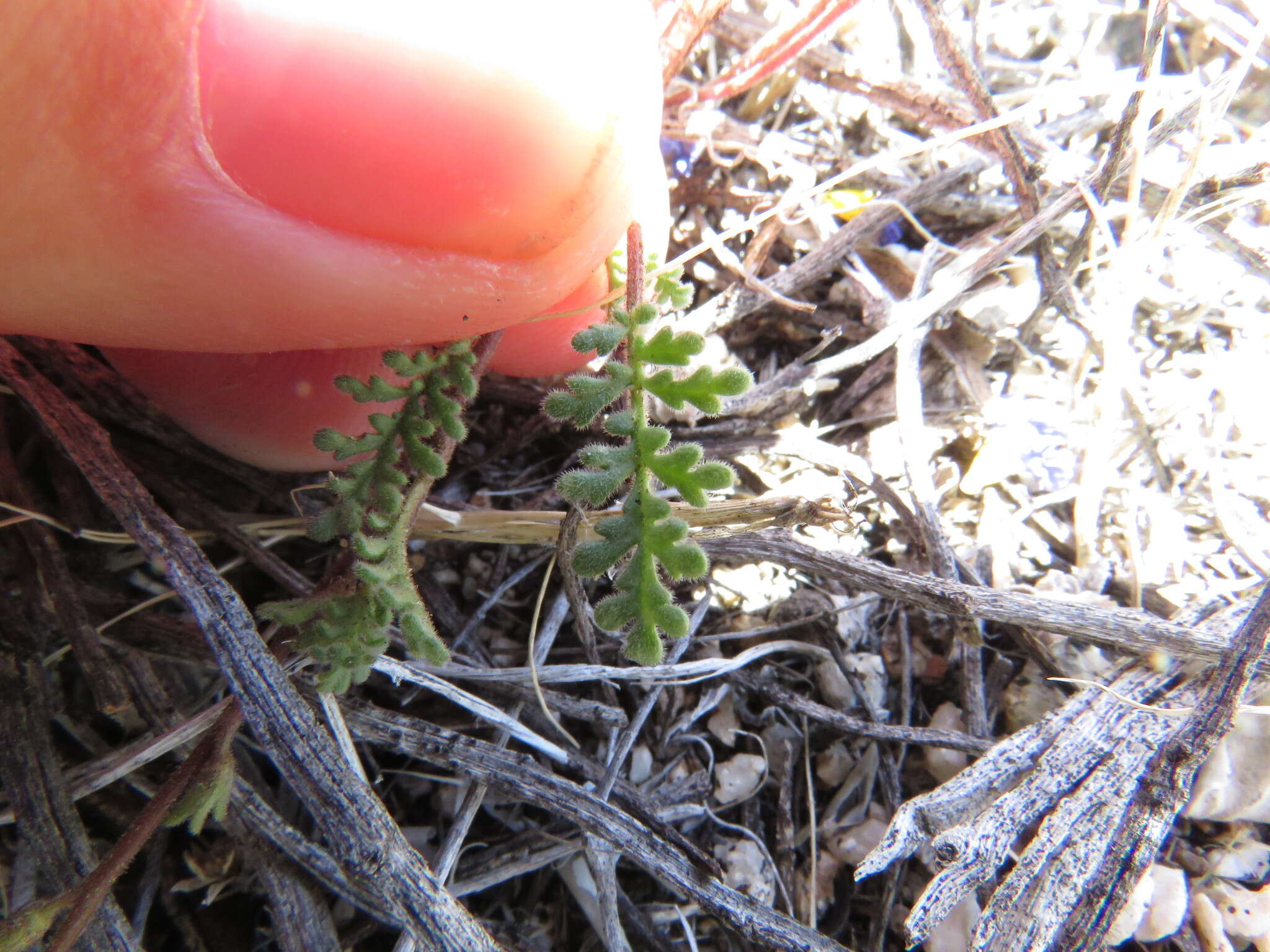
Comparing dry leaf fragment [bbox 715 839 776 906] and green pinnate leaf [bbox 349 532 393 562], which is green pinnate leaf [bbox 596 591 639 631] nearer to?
green pinnate leaf [bbox 349 532 393 562]

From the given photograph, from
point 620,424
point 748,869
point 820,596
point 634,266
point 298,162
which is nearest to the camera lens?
point 298,162

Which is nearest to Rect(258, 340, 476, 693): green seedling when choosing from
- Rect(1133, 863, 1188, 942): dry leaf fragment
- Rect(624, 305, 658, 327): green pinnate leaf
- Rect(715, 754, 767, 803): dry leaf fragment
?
Rect(624, 305, 658, 327): green pinnate leaf

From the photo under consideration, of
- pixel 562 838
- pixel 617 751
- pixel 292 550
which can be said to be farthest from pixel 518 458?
pixel 562 838

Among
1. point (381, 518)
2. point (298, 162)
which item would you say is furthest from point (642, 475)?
point (298, 162)

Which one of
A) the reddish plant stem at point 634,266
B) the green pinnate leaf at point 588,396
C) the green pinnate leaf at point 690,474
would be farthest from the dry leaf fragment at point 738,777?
the reddish plant stem at point 634,266

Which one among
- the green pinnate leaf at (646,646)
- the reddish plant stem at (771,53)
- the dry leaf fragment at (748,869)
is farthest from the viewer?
the reddish plant stem at (771,53)

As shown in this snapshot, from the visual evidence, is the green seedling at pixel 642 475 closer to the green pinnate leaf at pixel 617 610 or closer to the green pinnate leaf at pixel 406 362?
the green pinnate leaf at pixel 617 610

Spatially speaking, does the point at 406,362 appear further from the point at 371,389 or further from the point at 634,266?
the point at 634,266
